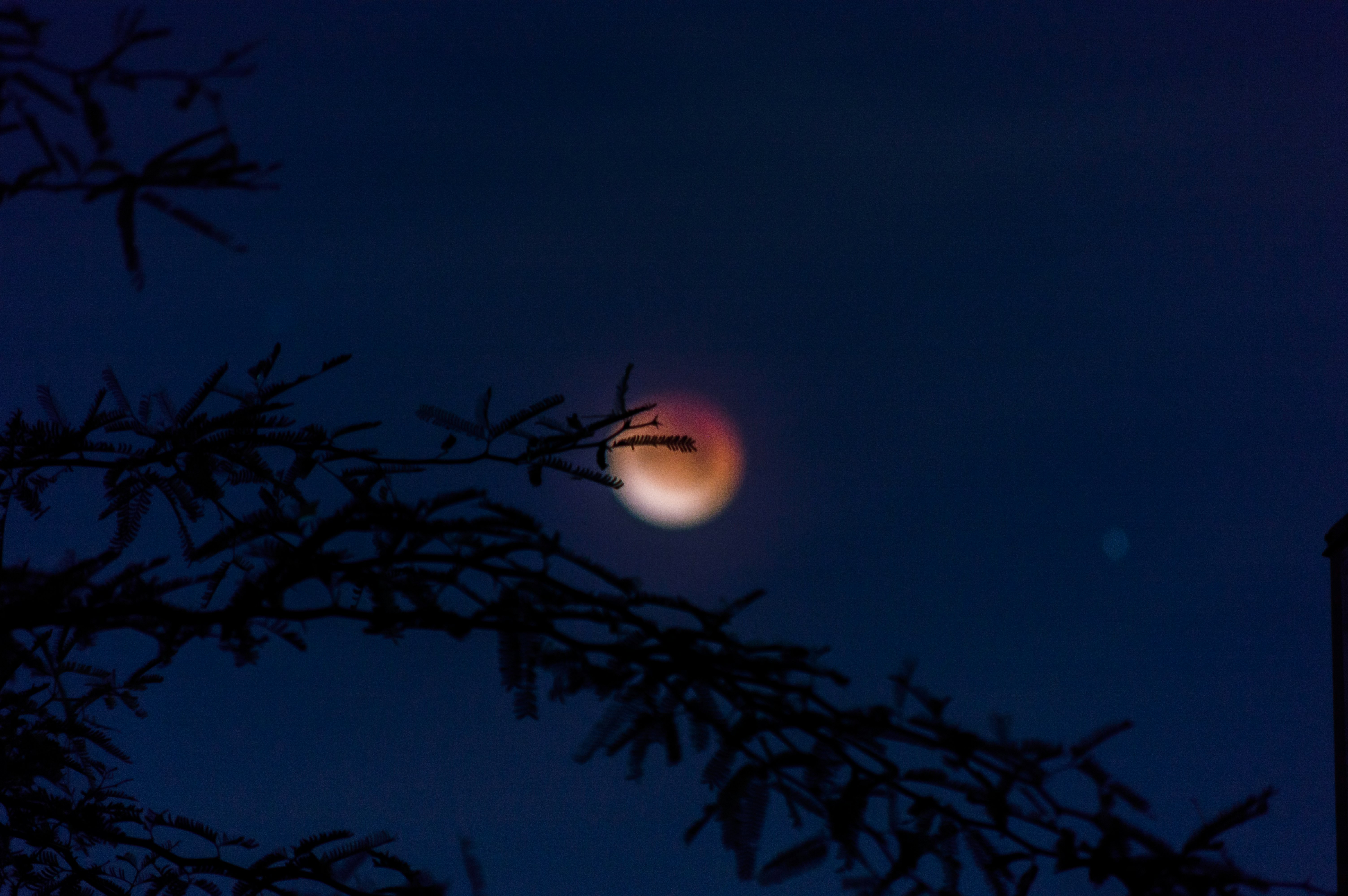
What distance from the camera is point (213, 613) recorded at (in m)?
2.98

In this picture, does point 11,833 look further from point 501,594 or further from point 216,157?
point 216,157

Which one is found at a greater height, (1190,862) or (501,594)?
(501,594)

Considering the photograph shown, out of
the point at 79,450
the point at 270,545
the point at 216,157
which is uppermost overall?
the point at 79,450

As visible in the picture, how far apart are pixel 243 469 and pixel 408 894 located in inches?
75.7

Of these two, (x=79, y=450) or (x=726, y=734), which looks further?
(x=79, y=450)

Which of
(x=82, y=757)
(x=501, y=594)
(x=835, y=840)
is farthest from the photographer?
(x=82, y=757)

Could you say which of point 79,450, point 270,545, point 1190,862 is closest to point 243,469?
point 79,450

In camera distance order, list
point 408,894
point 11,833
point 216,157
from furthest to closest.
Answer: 1. point 11,833
2. point 408,894
3. point 216,157

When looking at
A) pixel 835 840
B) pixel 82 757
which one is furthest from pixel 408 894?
pixel 82 757

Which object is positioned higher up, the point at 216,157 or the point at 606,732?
the point at 216,157

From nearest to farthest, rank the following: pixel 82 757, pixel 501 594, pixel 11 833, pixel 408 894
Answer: pixel 501 594 < pixel 408 894 < pixel 11 833 < pixel 82 757

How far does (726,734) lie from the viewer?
3.03 m

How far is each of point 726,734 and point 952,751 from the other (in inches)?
25.7

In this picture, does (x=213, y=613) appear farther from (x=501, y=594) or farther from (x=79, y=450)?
(x=79, y=450)
